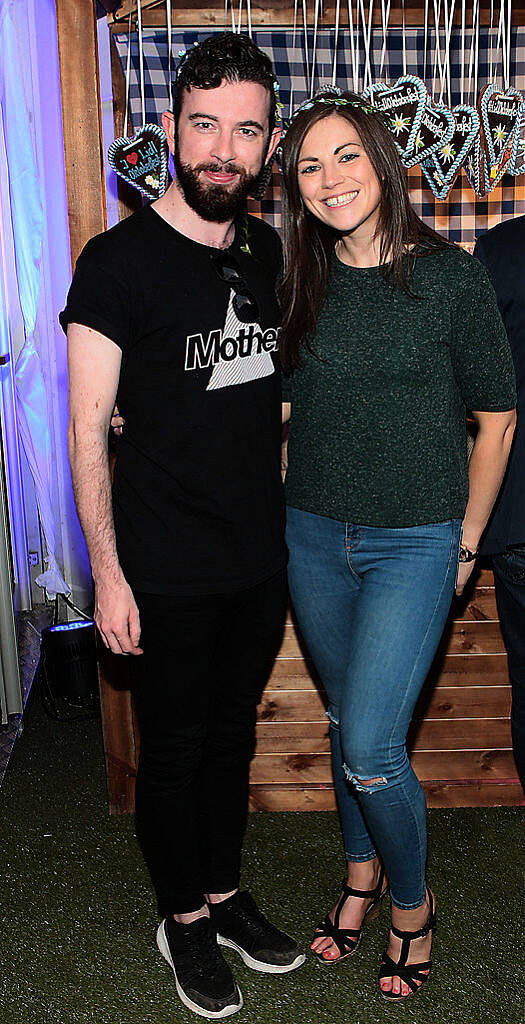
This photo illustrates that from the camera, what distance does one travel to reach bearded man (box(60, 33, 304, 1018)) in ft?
4.65

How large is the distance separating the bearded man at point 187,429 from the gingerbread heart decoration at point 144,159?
0.37 m

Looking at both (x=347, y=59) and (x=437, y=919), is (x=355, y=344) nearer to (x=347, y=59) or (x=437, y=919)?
(x=437, y=919)

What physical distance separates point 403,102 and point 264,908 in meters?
1.73

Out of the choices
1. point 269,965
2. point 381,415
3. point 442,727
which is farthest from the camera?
point 442,727

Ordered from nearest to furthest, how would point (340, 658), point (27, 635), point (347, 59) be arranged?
point (340, 658)
point (347, 59)
point (27, 635)

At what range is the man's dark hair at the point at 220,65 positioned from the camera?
4.70 ft

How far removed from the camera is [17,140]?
124 inches

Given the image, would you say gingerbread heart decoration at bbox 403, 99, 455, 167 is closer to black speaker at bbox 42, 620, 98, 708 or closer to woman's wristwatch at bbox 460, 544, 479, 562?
woman's wristwatch at bbox 460, 544, 479, 562

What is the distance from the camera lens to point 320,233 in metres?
1.57

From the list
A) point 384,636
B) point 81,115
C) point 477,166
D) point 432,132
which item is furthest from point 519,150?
point 384,636

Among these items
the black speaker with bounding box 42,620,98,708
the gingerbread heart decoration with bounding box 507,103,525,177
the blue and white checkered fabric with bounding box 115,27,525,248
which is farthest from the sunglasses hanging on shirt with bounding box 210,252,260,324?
the black speaker with bounding box 42,620,98,708

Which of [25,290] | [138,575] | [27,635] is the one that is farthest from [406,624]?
[27,635]

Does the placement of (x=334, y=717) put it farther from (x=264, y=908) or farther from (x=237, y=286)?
(x=237, y=286)

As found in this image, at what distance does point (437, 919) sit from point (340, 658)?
68cm
